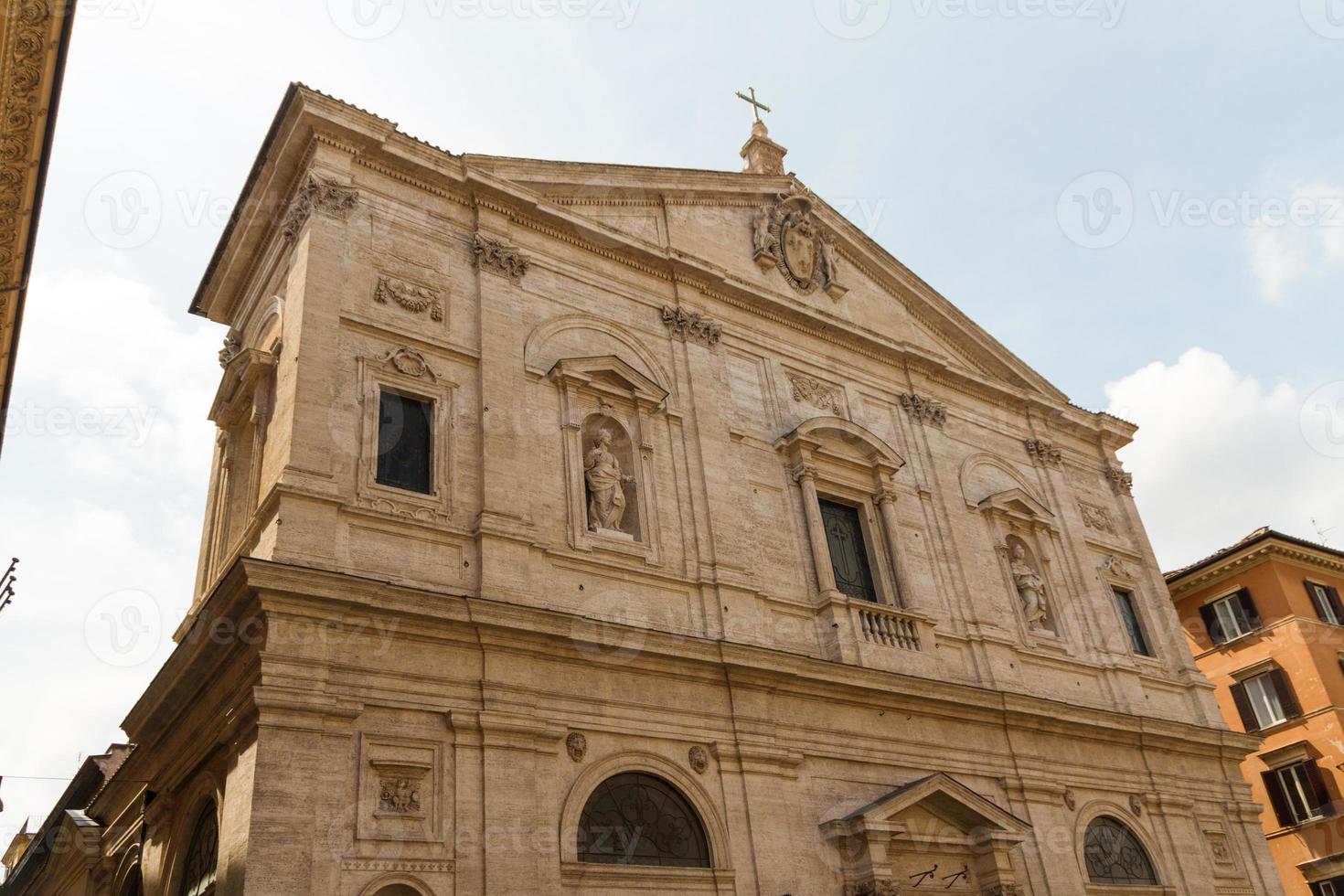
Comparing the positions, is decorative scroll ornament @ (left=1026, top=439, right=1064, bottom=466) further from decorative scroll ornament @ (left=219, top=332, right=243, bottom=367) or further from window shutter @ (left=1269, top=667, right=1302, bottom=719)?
decorative scroll ornament @ (left=219, top=332, right=243, bottom=367)

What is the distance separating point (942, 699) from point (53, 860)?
13932mm

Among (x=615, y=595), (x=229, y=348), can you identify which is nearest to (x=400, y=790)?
(x=615, y=595)

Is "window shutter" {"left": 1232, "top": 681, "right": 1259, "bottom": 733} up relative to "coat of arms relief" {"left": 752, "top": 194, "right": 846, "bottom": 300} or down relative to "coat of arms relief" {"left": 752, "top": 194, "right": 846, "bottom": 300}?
down

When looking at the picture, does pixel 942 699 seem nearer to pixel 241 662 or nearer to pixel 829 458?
pixel 829 458

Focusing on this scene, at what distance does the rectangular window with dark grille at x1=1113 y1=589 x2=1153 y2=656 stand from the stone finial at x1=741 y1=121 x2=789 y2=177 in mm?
9884

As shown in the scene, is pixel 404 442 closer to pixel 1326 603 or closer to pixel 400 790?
pixel 400 790

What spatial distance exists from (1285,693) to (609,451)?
20884 mm

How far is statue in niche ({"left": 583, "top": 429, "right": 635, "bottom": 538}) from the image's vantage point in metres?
13.4

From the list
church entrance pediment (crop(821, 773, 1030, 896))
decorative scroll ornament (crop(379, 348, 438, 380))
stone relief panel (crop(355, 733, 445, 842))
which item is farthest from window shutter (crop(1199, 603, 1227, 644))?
stone relief panel (crop(355, 733, 445, 842))

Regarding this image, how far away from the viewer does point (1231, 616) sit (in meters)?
28.4

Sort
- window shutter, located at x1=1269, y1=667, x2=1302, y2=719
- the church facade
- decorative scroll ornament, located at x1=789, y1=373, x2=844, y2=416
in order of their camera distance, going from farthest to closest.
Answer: window shutter, located at x1=1269, y1=667, x2=1302, y2=719 → decorative scroll ornament, located at x1=789, y1=373, x2=844, y2=416 → the church facade

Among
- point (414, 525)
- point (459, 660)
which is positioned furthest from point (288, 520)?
point (459, 660)

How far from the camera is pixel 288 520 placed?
1086 cm

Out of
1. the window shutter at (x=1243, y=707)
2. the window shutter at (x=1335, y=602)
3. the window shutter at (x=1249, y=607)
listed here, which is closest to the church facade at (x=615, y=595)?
the window shutter at (x=1243, y=707)
